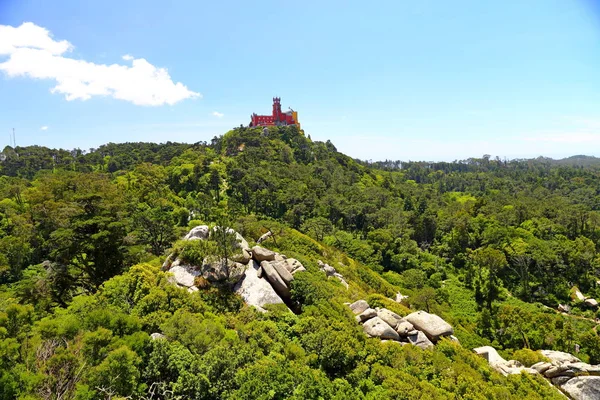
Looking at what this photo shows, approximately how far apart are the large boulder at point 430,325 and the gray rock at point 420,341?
0.85m

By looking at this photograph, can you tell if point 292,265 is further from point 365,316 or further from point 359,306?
point 365,316

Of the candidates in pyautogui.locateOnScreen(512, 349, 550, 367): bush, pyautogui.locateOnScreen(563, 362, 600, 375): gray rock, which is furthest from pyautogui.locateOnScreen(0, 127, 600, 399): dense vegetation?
pyautogui.locateOnScreen(563, 362, 600, 375): gray rock

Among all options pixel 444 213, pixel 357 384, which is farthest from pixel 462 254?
pixel 357 384

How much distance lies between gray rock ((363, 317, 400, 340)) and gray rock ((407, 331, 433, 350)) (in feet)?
3.32

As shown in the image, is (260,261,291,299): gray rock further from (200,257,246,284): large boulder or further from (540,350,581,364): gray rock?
(540,350,581,364): gray rock

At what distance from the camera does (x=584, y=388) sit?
20.9m

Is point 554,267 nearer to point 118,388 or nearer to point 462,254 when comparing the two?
point 462,254

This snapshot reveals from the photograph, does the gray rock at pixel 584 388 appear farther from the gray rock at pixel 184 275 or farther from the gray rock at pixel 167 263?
the gray rock at pixel 167 263

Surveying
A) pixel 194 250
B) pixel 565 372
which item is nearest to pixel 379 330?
pixel 194 250

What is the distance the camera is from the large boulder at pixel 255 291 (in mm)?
20969

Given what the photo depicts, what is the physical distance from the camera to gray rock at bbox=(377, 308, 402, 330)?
68.2 feet

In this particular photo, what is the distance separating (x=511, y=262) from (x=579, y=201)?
81127 mm

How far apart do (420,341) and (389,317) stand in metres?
2.25

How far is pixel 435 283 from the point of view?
4947 centimetres
